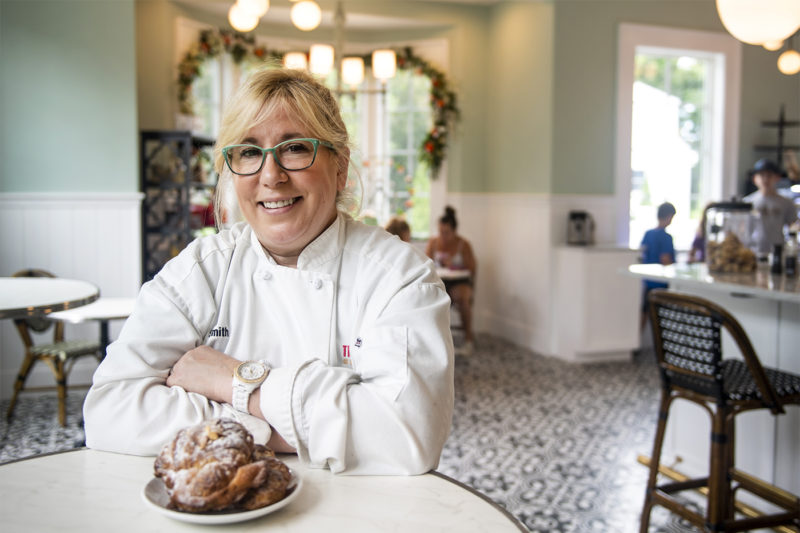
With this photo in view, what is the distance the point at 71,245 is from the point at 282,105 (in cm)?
422

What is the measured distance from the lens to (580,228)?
20.7 ft

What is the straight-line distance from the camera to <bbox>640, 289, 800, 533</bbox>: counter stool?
249 centimetres

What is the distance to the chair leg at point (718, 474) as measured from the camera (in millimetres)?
2525

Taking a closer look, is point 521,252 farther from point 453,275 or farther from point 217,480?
point 217,480

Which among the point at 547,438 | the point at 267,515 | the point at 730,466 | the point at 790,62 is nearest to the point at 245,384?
the point at 267,515

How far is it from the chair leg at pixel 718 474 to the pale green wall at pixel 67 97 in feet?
13.4

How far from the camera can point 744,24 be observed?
8.82 feet

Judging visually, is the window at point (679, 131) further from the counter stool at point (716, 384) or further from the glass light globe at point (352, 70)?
the counter stool at point (716, 384)

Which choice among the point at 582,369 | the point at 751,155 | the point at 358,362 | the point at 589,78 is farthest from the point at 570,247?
the point at 358,362

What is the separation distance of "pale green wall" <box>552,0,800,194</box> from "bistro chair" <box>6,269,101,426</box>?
4.17m

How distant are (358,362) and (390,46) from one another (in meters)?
6.55

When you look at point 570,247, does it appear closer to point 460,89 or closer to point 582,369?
point 582,369

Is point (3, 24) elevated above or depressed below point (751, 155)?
above

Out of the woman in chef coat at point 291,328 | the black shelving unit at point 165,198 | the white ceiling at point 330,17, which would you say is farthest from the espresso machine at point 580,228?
the woman in chef coat at point 291,328
